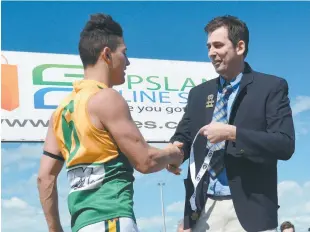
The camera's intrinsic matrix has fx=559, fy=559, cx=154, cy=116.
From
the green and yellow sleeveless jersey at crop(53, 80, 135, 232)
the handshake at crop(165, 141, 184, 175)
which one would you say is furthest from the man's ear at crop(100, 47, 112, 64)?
the handshake at crop(165, 141, 184, 175)

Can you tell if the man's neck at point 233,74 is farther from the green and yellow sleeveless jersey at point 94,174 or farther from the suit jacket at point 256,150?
the green and yellow sleeveless jersey at point 94,174

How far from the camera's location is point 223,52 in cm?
349

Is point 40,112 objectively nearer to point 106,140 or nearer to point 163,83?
point 163,83

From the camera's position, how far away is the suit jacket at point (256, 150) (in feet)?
10.5

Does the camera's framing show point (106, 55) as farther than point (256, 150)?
No

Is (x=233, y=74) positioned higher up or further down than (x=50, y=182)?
higher up

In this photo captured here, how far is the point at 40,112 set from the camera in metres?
13.9

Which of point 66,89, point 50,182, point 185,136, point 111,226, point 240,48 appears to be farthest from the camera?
point 66,89

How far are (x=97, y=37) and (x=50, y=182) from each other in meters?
0.95

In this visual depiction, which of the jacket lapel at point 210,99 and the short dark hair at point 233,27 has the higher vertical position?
the short dark hair at point 233,27

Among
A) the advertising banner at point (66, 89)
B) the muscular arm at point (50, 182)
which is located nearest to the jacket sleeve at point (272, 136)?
the muscular arm at point (50, 182)

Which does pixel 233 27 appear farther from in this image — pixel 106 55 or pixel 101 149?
pixel 101 149

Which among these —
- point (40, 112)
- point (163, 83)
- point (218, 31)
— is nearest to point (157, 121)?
point (163, 83)

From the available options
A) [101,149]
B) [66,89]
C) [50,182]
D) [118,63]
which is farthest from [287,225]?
[101,149]
